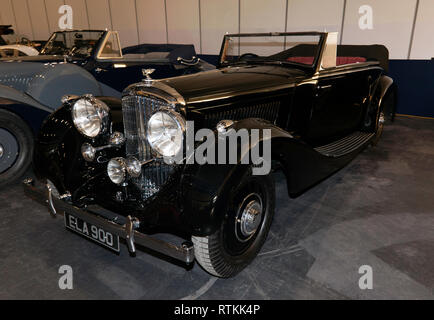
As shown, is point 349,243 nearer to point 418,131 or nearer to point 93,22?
point 418,131

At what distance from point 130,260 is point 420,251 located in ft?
6.45

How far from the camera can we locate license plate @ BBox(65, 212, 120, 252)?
5.92 feet

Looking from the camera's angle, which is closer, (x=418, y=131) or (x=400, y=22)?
(x=418, y=131)

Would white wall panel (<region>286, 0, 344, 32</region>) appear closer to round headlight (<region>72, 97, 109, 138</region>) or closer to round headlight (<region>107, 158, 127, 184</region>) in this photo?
round headlight (<region>72, 97, 109, 138</region>)

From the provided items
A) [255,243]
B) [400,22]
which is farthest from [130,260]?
[400,22]

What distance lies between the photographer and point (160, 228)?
1777mm

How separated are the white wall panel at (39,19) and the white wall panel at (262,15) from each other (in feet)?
26.5

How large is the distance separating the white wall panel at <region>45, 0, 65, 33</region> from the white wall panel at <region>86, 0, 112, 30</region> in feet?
5.80

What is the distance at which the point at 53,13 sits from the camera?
1138 cm

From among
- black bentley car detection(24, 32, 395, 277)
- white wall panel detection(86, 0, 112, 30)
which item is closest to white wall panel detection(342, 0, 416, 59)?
black bentley car detection(24, 32, 395, 277)

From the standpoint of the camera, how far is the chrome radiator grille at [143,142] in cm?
209
